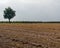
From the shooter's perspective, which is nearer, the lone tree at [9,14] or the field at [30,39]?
the field at [30,39]

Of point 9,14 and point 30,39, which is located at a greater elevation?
point 30,39

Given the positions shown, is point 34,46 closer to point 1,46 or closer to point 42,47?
point 42,47

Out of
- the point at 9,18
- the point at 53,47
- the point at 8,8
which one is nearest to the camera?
Answer: the point at 53,47

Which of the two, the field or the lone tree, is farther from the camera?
the lone tree

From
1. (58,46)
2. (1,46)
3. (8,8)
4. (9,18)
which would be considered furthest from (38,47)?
(8,8)

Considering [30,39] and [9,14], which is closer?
[30,39]

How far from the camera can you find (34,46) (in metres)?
16.0

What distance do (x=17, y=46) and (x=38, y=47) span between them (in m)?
1.40

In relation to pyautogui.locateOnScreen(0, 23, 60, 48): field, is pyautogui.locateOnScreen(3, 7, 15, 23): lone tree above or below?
below

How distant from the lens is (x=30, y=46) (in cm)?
1589

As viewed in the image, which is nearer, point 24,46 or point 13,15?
point 24,46

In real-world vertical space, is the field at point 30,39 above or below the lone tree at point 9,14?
above

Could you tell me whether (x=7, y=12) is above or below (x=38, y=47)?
below

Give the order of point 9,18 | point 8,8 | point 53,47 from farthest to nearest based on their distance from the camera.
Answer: point 8,8 < point 9,18 < point 53,47
